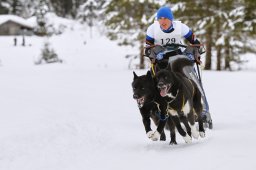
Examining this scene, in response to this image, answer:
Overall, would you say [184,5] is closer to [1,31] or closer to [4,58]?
[4,58]

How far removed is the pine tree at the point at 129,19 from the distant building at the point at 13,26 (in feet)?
157

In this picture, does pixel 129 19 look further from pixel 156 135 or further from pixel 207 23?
pixel 156 135

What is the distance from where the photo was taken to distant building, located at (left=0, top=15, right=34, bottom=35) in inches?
3117

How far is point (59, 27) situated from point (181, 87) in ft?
252

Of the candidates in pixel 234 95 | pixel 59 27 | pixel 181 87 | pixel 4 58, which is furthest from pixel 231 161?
pixel 59 27

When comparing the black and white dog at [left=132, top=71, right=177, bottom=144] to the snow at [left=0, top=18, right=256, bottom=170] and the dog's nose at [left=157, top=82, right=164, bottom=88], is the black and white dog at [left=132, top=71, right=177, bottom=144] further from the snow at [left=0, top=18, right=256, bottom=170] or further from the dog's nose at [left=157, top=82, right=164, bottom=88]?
the snow at [left=0, top=18, right=256, bottom=170]

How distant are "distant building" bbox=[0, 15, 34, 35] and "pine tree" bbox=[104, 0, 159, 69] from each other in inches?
1879

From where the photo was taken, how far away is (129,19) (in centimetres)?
→ 3188

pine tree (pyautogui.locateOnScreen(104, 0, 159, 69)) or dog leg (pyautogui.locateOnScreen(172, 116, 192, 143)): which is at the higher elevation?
pine tree (pyautogui.locateOnScreen(104, 0, 159, 69))

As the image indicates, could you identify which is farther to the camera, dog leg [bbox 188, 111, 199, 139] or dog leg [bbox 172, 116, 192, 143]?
dog leg [bbox 188, 111, 199, 139]

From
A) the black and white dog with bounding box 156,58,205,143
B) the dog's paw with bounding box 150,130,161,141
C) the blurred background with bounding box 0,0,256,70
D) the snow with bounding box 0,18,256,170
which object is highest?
the blurred background with bounding box 0,0,256,70

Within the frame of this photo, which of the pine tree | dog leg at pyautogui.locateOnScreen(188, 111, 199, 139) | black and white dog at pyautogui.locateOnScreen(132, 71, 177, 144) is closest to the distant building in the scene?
the pine tree

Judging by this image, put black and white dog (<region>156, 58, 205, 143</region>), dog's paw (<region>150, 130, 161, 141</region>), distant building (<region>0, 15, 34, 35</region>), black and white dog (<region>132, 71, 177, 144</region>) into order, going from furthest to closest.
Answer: distant building (<region>0, 15, 34, 35</region>)
dog's paw (<region>150, 130, 161, 141</region>)
black and white dog (<region>132, 71, 177, 144</region>)
black and white dog (<region>156, 58, 205, 143</region>)

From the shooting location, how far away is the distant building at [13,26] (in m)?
79.2
